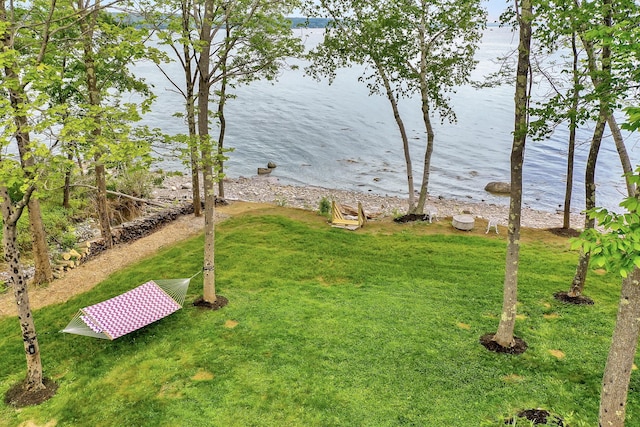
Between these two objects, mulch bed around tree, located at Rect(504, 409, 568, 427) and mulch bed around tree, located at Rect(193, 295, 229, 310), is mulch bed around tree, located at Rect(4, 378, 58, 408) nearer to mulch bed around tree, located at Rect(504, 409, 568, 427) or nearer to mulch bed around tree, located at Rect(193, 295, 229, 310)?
mulch bed around tree, located at Rect(193, 295, 229, 310)

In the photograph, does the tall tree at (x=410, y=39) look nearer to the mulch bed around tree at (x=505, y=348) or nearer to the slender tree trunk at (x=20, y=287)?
the mulch bed around tree at (x=505, y=348)

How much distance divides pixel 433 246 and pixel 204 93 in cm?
817

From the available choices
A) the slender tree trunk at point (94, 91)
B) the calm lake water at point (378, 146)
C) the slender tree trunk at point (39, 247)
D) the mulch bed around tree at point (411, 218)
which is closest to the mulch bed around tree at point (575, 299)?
the mulch bed around tree at point (411, 218)

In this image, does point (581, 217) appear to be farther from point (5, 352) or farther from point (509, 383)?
point (5, 352)

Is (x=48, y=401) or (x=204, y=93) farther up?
(x=204, y=93)

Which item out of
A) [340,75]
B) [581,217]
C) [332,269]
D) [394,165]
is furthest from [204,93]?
[340,75]

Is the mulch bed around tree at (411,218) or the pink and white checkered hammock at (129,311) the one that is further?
the mulch bed around tree at (411,218)

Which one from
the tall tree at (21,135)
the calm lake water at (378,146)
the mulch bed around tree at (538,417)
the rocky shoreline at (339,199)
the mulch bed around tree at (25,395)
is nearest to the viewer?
the tall tree at (21,135)

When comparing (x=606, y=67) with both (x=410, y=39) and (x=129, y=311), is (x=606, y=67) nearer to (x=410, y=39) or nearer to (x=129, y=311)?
(x=410, y=39)

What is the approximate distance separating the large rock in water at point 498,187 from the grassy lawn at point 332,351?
48.8ft

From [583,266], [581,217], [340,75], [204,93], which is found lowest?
[581,217]

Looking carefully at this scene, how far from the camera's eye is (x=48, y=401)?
6.58 metres

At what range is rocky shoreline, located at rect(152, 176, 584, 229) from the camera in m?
21.6

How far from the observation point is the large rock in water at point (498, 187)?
26375 millimetres
